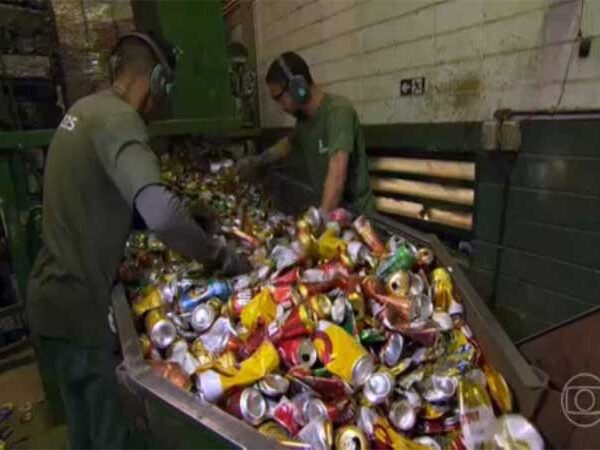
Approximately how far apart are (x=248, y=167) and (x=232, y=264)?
166cm

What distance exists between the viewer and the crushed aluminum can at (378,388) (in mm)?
1130

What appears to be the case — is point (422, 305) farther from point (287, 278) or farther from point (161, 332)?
point (161, 332)

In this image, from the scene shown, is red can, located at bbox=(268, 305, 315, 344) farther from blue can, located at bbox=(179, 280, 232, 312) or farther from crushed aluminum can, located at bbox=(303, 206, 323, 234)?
crushed aluminum can, located at bbox=(303, 206, 323, 234)

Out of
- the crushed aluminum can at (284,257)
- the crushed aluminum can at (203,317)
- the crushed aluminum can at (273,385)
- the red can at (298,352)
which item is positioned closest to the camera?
the crushed aluminum can at (273,385)

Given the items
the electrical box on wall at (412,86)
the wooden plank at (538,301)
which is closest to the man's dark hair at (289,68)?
the electrical box on wall at (412,86)

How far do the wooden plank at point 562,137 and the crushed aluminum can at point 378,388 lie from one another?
→ 4.90ft

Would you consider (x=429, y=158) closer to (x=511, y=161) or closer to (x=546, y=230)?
(x=511, y=161)

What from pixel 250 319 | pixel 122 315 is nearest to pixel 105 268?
pixel 122 315

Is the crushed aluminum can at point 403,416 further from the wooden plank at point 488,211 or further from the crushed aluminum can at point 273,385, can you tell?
the wooden plank at point 488,211

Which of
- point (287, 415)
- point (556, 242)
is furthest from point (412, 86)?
point (287, 415)

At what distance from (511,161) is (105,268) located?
2016mm

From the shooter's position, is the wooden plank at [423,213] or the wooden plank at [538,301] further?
the wooden plank at [423,213]

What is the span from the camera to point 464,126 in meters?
2.56

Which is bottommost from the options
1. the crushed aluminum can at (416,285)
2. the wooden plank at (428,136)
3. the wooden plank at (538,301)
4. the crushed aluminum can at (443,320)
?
the wooden plank at (538,301)
